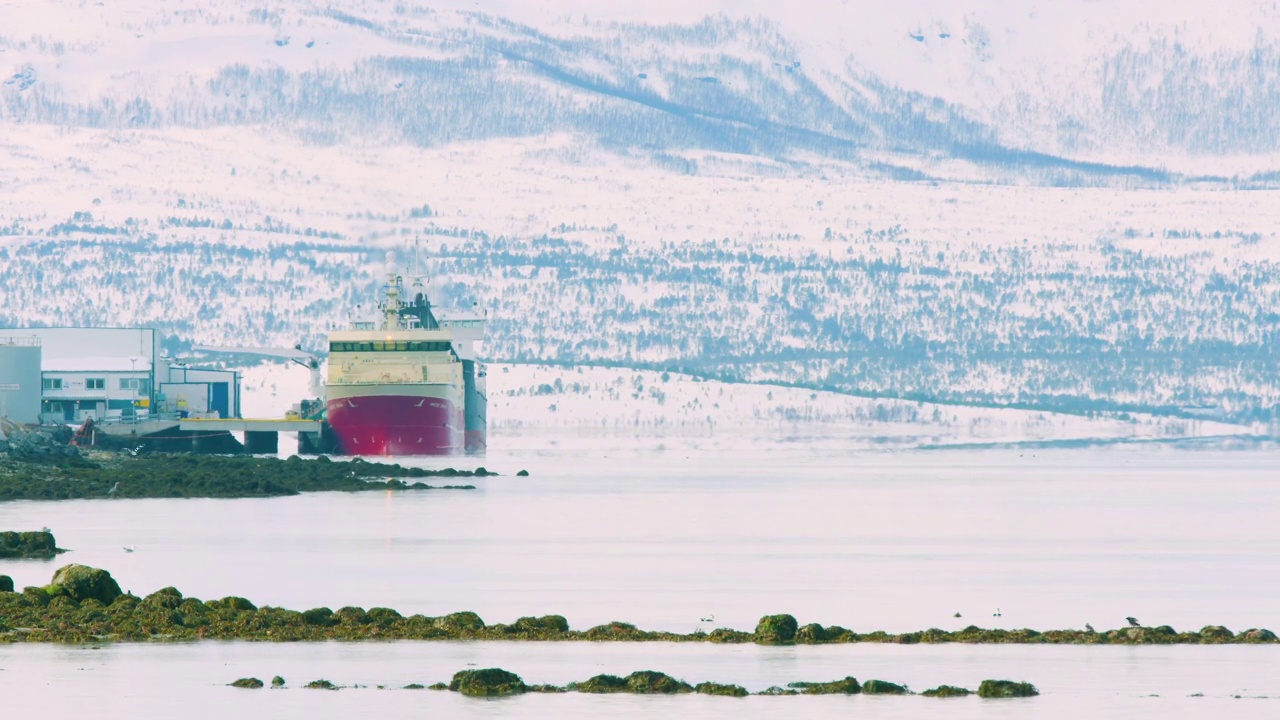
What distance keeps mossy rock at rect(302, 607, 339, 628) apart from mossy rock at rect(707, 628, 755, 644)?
17.7 ft

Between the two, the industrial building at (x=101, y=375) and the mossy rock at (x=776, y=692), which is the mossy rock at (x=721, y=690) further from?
the industrial building at (x=101, y=375)

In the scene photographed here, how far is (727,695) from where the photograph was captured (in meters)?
28.2

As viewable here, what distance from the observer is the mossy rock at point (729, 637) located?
110 ft

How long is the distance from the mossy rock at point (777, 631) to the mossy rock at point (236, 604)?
7.64 m

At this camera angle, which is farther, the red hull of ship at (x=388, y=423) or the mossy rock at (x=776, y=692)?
the red hull of ship at (x=388, y=423)

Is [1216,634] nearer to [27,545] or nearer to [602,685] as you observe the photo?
[602,685]

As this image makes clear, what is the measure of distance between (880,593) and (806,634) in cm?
939

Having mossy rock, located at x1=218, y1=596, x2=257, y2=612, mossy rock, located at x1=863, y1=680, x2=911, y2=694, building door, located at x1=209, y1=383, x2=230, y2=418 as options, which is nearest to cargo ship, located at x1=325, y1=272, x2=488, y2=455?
building door, located at x1=209, y1=383, x2=230, y2=418

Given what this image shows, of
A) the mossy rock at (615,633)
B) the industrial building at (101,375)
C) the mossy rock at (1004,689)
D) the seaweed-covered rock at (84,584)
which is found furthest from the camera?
the industrial building at (101,375)

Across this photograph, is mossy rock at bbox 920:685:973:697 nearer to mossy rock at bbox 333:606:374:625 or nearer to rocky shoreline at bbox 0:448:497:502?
mossy rock at bbox 333:606:374:625

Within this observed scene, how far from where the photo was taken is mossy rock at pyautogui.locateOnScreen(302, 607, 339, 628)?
113 ft

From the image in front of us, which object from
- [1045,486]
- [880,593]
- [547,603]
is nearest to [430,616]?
[547,603]

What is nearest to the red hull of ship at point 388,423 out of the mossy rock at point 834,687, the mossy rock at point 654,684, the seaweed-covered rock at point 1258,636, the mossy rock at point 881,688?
the seaweed-covered rock at point 1258,636

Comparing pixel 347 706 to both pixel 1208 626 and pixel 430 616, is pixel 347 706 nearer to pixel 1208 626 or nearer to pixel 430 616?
pixel 430 616
